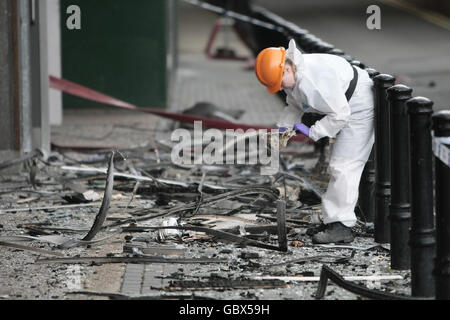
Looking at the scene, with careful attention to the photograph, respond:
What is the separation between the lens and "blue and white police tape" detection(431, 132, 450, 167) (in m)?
5.28

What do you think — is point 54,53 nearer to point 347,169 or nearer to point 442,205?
point 347,169

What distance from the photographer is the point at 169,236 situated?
717 cm

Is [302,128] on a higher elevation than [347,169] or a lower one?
higher

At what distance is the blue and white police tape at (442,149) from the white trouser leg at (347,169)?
1632mm

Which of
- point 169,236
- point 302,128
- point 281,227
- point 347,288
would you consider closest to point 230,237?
point 281,227

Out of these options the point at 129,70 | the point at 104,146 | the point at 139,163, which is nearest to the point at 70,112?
the point at 129,70

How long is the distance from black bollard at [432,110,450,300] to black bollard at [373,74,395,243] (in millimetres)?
1465

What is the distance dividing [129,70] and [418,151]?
9.16 m

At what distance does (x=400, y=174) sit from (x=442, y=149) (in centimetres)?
115

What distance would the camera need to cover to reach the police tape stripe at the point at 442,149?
528 centimetres

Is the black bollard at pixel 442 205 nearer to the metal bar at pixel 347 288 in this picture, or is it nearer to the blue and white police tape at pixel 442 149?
the blue and white police tape at pixel 442 149

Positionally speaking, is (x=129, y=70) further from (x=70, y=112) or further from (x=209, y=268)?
(x=209, y=268)

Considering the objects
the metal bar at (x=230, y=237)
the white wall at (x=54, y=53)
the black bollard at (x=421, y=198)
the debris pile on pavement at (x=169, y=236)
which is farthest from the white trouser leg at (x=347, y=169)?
the white wall at (x=54, y=53)
